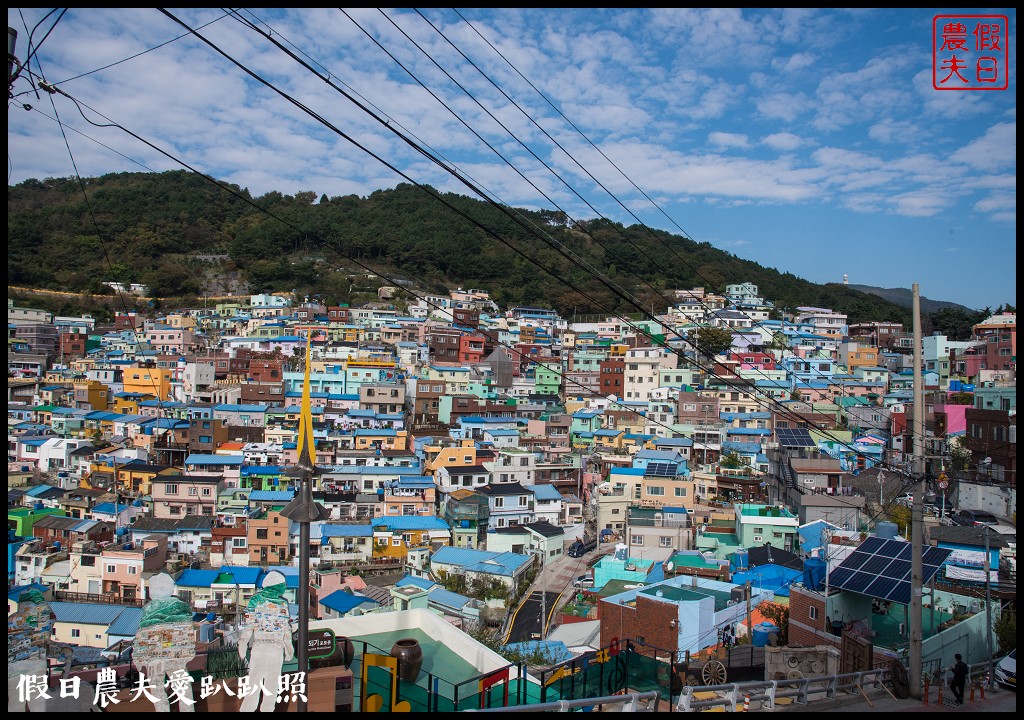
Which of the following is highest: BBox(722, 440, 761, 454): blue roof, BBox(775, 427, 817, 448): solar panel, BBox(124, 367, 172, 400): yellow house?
BBox(124, 367, 172, 400): yellow house

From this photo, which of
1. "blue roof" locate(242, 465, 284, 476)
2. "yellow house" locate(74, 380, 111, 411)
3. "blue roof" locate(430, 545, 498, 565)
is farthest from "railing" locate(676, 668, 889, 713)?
"yellow house" locate(74, 380, 111, 411)

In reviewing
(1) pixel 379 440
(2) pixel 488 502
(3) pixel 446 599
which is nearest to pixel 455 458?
(2) pixel 488 502

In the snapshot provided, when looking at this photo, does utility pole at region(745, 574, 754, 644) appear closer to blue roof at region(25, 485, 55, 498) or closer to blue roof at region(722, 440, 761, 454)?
blue roof at region(722, 440, 761, 454)

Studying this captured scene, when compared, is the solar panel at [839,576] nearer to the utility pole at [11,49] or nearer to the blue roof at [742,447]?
the utility pole at [11,49]

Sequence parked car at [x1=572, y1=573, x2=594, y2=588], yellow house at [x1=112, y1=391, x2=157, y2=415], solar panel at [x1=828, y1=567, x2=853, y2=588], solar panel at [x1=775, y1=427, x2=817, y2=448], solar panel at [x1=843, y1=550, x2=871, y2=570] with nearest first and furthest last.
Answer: solar panel at [x1=828, y1=567, x2=853, y2=588], solar panel at [x1=843, y1=550, x2=871, y2=570], parked car at [x1=572, y1=573, x2=594, y2=588], solar panel at [x1=775, y1=427, x2=817, y2=448], yellow house at [x1=112, y1=391, x2=157, y2=415]

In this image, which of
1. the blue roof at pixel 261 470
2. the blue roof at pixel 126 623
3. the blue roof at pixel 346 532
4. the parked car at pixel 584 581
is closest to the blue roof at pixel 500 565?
the parked car at pixel 584 581

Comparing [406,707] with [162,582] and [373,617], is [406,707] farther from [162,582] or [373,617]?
[162,582]
